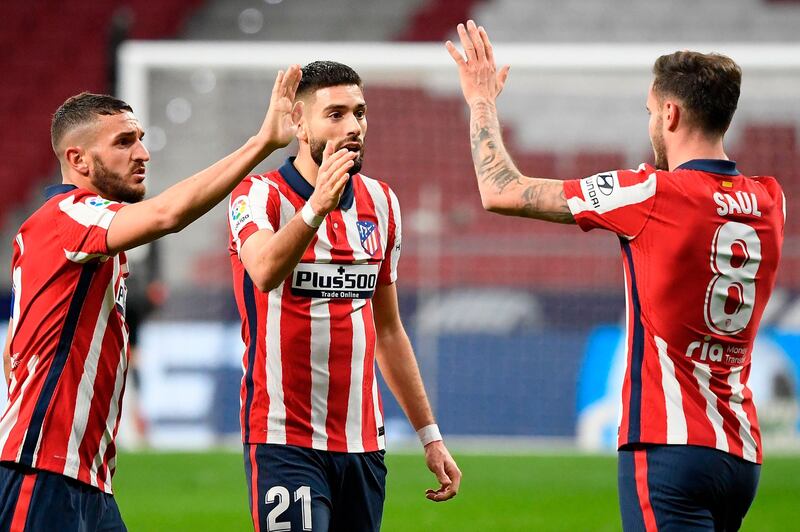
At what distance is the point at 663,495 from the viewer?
340 centimetres

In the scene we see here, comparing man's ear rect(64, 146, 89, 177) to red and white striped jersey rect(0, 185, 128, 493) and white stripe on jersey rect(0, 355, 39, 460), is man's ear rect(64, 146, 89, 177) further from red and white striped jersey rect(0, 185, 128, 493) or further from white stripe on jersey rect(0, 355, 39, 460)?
white stripe on jersey rect(0, 355, 39, 460)

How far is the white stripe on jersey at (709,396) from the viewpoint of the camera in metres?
3.46

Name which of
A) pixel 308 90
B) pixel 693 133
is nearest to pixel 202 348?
pixel 308 90

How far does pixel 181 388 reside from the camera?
11.8 meters

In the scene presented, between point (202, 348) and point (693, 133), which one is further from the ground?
point (693, 133)

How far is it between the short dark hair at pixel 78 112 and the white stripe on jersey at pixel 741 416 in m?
2.25

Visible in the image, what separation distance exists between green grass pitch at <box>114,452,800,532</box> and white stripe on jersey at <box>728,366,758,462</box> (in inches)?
152

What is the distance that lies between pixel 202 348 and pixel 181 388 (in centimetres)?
50

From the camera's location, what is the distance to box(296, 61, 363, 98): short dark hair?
4.20 meters

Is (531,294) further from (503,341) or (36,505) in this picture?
(36,505)

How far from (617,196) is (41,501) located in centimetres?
203

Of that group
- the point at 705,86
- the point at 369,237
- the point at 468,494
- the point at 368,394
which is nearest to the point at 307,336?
the point at 368,394

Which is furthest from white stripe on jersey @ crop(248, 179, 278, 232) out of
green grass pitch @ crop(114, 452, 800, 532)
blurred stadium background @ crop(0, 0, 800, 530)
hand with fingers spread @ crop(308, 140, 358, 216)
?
blurred stadium background @ crop(0, 0, 800, 530)

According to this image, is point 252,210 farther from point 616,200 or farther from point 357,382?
point 616,200
